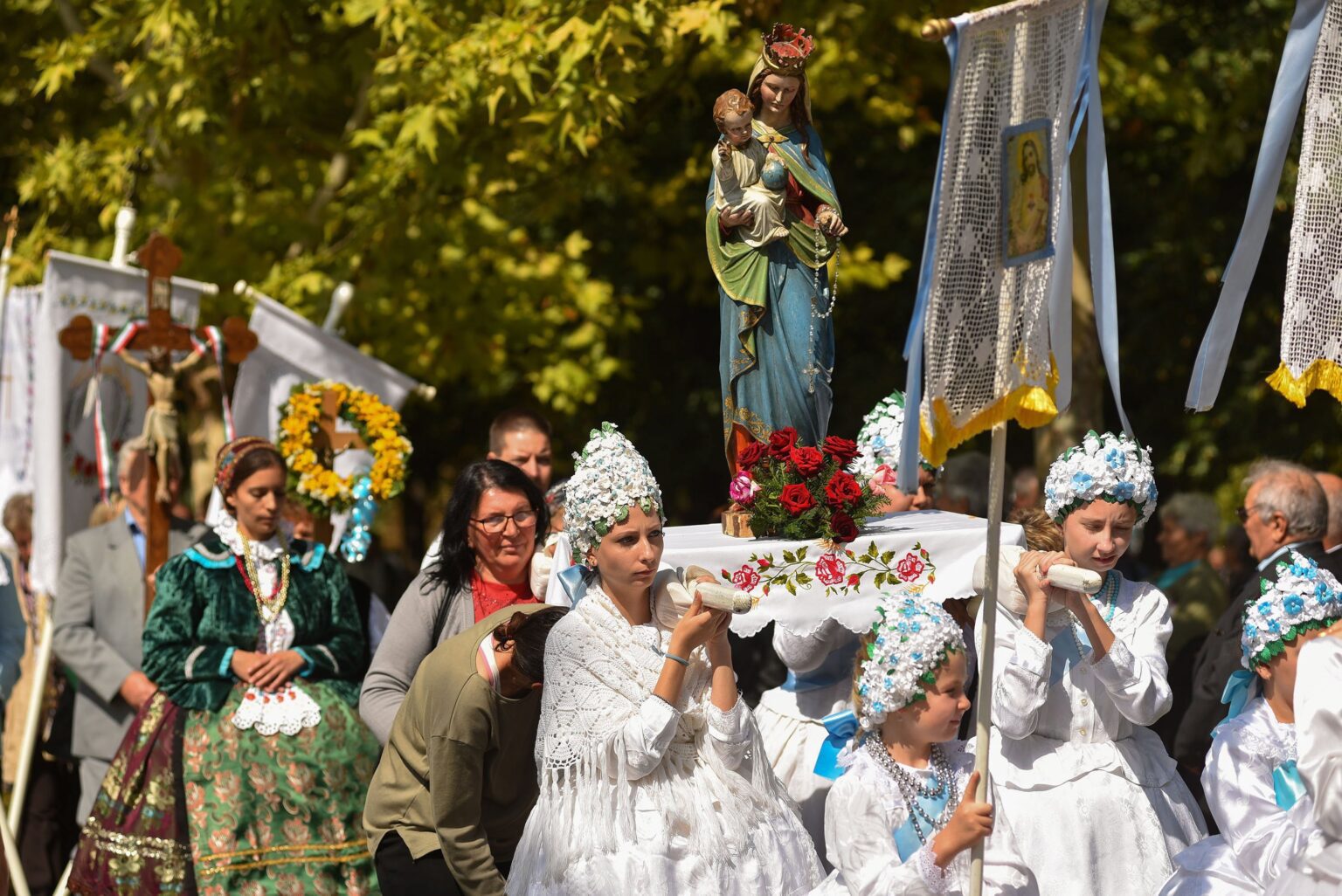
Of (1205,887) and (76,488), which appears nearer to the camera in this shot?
(1205,887)

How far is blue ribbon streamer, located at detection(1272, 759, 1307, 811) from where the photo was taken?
4605 millimetres

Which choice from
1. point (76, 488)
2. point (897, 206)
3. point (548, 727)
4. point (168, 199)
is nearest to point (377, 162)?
point (168, 199)

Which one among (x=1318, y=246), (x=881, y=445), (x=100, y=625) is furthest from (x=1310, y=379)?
(x=100, y=625)

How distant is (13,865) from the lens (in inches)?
283

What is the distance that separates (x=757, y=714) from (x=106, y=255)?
6627mm

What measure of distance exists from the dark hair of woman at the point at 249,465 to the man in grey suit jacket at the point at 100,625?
1.16 meters

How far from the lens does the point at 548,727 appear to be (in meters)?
4.77

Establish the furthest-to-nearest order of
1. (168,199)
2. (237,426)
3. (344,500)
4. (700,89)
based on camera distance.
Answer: (700,89)
(168,199)
(237,426)
(344,500)

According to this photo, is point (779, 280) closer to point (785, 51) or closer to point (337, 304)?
point (785, 51)

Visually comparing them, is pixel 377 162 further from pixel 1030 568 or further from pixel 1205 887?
pixel 1205 887

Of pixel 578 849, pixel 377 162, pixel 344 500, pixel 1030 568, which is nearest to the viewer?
pixel 578 849

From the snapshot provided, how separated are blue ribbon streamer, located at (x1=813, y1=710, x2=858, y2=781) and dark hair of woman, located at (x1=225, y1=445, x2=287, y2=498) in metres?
2.29

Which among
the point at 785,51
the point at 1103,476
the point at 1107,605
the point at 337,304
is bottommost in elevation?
the point at 1107,605

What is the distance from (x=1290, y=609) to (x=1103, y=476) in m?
0.67
